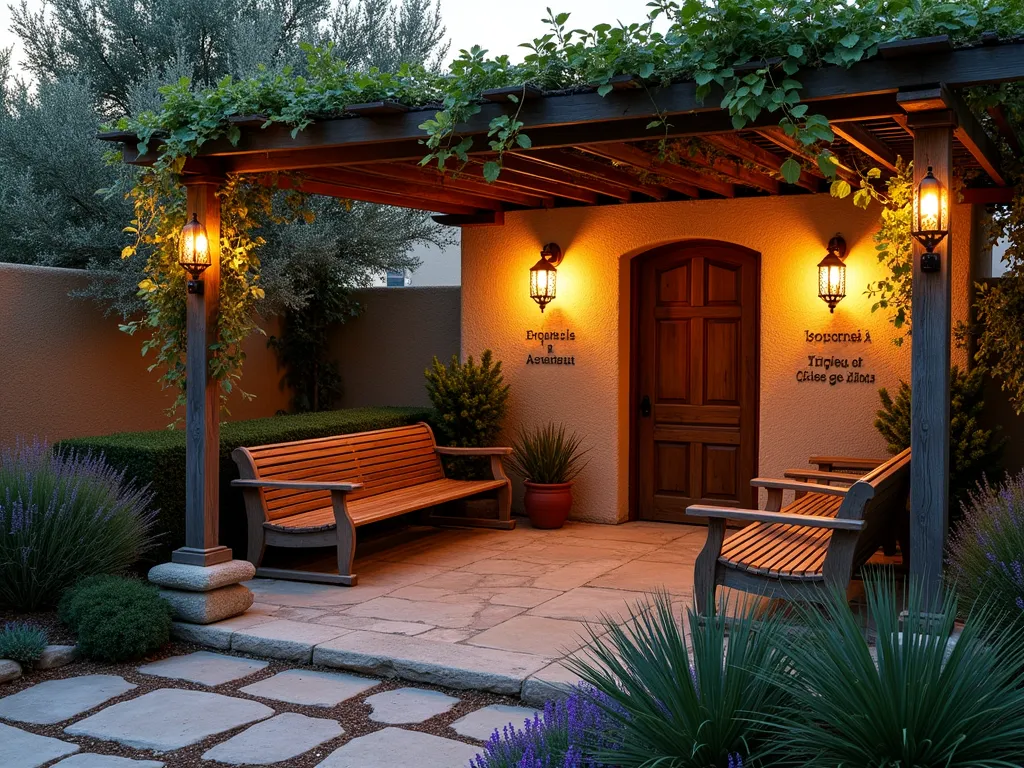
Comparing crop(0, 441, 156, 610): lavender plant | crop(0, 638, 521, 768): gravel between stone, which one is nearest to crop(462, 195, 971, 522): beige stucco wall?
crop(0, 441, 156, 610): lavender plant

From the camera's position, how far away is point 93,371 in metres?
8.42

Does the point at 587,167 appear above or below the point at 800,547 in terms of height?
above

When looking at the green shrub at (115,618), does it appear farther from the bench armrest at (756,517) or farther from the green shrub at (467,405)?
the green shrub at (467,405)

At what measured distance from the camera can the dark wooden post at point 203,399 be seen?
595cm

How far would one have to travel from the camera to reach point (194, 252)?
5848mm

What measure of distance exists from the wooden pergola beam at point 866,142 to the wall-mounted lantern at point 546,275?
10.6 ft

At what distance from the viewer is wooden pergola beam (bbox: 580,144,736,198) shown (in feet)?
18.4

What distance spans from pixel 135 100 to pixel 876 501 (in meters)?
7.87

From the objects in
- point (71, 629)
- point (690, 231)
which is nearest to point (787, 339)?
point (690, 231)

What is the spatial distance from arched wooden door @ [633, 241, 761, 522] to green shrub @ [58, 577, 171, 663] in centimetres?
453

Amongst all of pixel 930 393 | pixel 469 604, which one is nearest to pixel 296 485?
pixel 469 604

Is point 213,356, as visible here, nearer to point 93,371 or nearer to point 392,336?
point 93,371

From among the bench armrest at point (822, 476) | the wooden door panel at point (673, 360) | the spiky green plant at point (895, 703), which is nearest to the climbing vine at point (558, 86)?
the bench armrest at point (822, 476)

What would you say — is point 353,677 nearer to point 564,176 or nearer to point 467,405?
point 564,176
